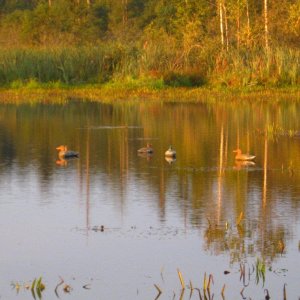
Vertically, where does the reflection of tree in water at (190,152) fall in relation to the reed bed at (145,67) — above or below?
below

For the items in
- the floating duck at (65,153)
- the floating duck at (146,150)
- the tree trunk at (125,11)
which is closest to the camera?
the floating duck at (65,153)

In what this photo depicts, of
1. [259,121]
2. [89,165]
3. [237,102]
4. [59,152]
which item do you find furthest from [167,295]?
→ [237,102]

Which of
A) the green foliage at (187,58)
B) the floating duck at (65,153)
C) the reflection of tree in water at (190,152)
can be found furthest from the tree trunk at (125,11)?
the floating duck at (65,153)

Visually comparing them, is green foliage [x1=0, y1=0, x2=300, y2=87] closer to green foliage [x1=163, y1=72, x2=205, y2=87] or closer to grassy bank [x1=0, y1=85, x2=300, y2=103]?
green foliage [x1=163, y1=72, x2=205, y2=87]

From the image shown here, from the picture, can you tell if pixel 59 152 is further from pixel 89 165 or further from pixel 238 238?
pixel 238 238

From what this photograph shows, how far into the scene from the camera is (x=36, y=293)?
32.5 ft

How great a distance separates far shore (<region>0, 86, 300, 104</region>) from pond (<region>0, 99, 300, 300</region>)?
7007 millimetres

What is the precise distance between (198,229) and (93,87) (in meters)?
22.2

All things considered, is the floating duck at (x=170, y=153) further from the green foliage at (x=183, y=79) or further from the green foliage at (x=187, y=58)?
the green foliage at (x=183, y=79)

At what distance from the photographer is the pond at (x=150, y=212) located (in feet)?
33.8

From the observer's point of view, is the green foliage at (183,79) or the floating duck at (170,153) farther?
the green foliage at (183,79)

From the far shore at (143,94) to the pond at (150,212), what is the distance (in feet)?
23.0

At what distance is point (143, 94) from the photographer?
3209 centimetres

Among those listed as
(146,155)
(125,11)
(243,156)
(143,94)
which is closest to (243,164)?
(243,156)
